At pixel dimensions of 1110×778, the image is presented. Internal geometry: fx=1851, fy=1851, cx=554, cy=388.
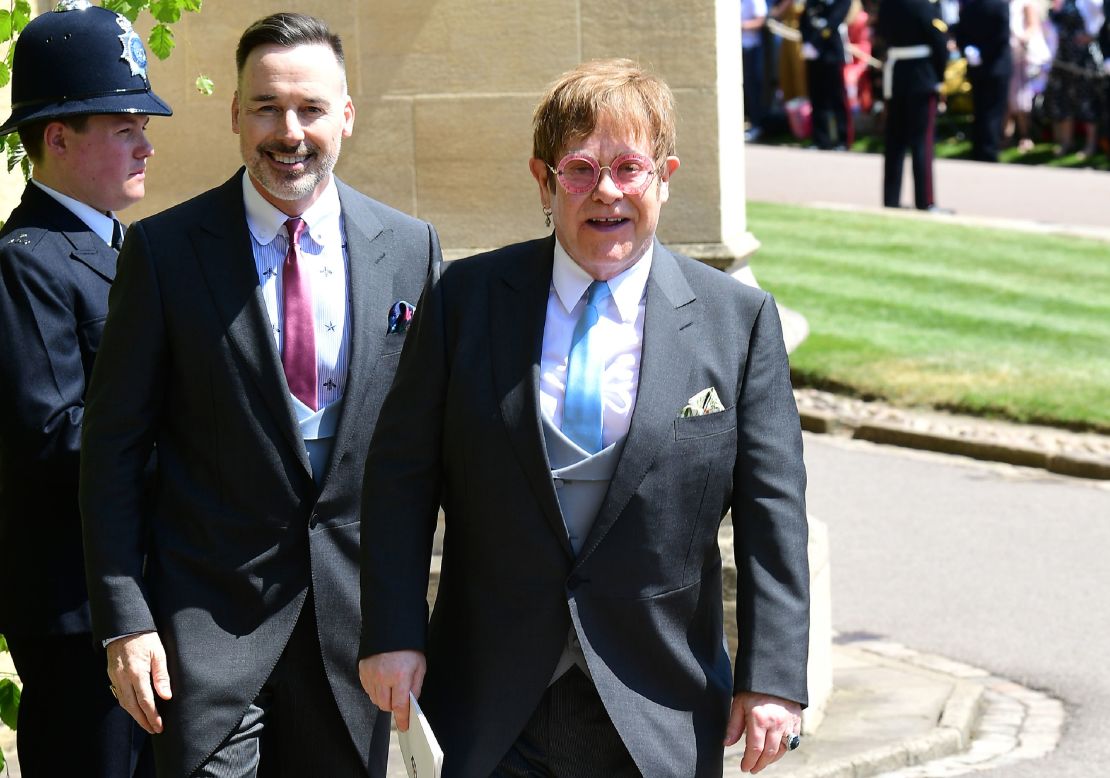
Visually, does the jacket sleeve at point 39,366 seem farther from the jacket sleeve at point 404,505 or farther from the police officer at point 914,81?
the police officer at point 914,81

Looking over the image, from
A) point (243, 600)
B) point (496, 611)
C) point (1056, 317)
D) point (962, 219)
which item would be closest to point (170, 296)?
point (243, 600)

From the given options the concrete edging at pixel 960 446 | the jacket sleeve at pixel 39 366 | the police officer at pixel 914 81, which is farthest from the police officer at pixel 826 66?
the jacket sleeve at pixel 39 366

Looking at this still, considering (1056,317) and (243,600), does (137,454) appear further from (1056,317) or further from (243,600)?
Answer: (1056,317)

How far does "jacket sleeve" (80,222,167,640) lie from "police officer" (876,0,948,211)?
14.7 m

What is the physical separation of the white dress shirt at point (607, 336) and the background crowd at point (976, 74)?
1680 cm

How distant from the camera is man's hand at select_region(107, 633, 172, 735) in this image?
12.4 ft

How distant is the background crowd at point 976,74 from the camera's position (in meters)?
22.0

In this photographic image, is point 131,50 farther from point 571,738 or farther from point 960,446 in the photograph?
point 960,446

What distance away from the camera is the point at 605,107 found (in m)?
3.33

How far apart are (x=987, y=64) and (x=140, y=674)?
769 inches

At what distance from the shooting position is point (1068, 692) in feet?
21.8

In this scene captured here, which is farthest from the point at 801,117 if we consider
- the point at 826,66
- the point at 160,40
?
the point at 160,40

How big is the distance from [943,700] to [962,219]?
1182 centimetres

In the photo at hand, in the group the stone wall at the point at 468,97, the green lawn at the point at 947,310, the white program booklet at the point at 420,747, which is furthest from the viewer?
the green lawn at the point at 947,310
